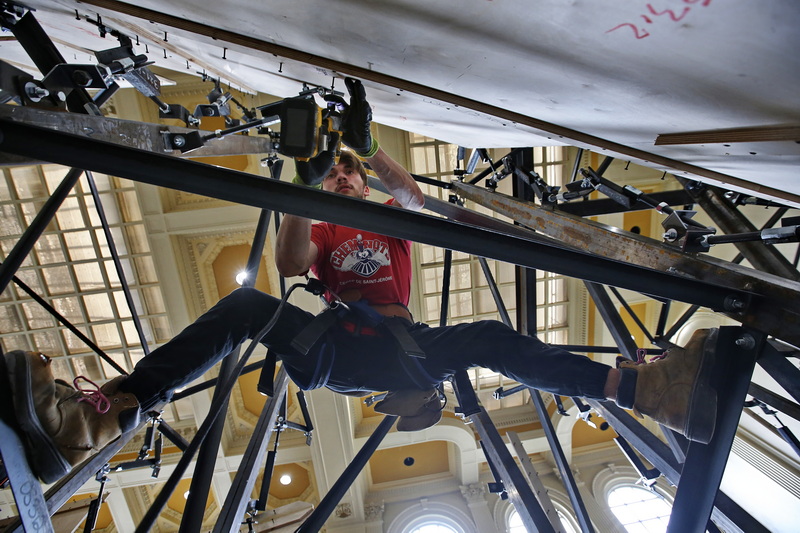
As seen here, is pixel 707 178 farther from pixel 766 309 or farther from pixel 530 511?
pixel 530 511

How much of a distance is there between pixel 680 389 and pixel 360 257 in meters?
1.85

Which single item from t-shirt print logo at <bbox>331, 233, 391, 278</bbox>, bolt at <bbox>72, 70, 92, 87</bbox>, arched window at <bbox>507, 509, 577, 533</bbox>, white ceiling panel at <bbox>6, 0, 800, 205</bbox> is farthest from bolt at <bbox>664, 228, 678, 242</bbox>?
arched window at <bbox>507, 509, 577, 533</bbox>

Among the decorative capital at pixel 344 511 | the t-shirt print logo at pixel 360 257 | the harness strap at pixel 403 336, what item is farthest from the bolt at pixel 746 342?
the decorative capital at pixel 344 511

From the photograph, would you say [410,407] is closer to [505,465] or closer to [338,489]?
[505,465]

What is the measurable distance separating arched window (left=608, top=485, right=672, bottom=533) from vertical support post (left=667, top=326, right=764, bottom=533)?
7.82m

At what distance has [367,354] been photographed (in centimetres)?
225

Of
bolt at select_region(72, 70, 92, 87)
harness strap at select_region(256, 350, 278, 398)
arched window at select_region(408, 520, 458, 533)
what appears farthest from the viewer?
arched window at select_region(408, 520, 458, 533)

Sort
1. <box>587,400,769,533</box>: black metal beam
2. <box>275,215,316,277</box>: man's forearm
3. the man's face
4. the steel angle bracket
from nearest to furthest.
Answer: the steel angle bracket
<box>275,215,316,277</box>: man's forearm
<box>587,400,769,533</box>: black metal beam
the man's face

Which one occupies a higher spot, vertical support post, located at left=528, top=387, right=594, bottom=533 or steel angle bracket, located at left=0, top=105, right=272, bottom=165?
steel angle bracket, located at left=0, top=105, right=272, bottom=165

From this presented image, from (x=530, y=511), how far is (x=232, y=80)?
3915 millimetres

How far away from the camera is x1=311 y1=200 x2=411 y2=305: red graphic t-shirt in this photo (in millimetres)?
2658

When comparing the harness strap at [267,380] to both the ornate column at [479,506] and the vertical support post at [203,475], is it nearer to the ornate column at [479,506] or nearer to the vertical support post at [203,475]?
the vertical support post at [203,475]

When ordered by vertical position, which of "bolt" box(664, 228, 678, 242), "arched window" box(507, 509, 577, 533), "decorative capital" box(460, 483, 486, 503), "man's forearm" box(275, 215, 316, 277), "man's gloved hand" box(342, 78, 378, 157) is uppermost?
"man's gloved hand" box(342, 78, 378, 157)

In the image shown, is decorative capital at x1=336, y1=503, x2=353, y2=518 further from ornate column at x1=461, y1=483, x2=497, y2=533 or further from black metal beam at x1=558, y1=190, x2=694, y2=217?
black metal beam at x1=558, y1=190, x2=694, y2=217
